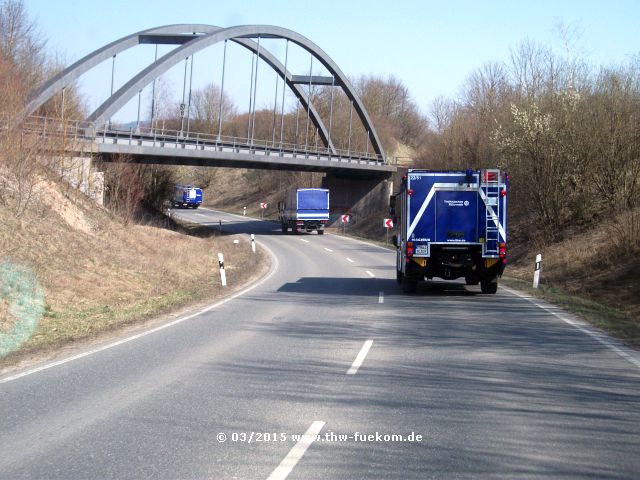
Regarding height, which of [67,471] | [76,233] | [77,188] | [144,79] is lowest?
[67,471]

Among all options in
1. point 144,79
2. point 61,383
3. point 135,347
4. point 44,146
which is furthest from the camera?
point 144,79

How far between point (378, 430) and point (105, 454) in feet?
7.57

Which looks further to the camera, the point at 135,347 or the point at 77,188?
the point at 77,188

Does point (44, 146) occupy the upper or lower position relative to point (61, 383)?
upper

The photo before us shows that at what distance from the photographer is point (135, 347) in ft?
35.9

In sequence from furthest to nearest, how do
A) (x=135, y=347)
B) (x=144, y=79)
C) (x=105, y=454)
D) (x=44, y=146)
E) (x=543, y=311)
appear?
(x=144, y=79)
(x=44, y=146)
(x=543, y=311)
(x=135, y=347)
(x=105, y=454)

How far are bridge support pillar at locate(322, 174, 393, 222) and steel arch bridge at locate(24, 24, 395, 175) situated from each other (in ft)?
6.23

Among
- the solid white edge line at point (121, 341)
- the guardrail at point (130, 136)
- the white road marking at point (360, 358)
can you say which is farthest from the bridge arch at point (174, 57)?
the white road marking at point (360, 358)

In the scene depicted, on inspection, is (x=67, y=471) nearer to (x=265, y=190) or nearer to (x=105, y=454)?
(x=105, y=454)

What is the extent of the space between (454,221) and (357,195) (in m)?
52.8

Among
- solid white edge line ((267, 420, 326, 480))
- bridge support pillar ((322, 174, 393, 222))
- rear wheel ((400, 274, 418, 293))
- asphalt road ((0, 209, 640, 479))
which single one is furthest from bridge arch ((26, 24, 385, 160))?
solid white edge line ((267, 420, 326, 480))

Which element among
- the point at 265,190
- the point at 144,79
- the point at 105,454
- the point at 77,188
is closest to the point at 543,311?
the point at 105,454

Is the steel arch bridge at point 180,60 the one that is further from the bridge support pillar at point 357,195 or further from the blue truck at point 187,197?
the blue truck at point 187,197

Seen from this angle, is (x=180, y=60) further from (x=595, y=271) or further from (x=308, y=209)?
(x=595, y=271)
